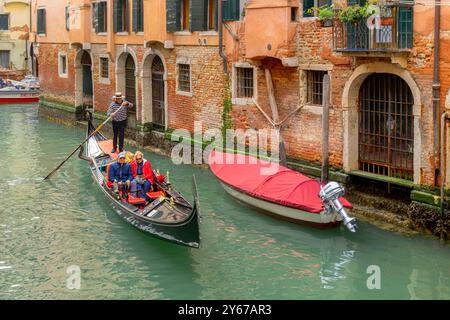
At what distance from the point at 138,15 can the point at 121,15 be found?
1151mm

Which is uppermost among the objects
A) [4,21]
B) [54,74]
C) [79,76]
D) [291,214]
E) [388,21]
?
[4,21]

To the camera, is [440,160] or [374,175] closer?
[440,160]

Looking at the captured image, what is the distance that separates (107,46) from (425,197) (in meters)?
10.9

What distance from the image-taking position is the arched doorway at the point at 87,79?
69.6 ft

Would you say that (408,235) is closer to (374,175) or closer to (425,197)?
(425,197)

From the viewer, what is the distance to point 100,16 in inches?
742

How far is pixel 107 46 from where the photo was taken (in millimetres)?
18719

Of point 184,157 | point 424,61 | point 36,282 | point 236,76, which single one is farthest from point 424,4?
point 184,157

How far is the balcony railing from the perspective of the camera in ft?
32.4

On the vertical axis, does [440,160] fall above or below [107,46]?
below

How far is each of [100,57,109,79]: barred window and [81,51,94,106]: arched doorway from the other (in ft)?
5.21

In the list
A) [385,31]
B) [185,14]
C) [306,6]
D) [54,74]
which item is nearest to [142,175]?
[306,6]

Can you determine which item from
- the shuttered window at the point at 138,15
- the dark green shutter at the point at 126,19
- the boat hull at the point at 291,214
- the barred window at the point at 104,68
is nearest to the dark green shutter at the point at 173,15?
the shuttered window at the point at 138,15

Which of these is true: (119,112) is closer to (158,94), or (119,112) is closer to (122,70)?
(158,94)
